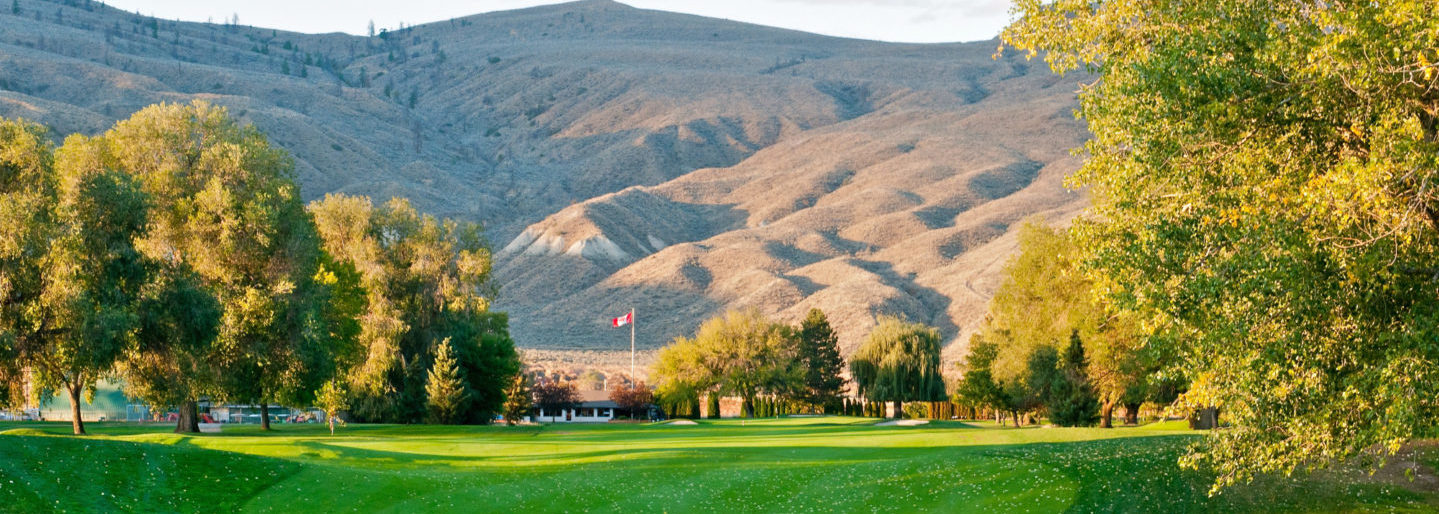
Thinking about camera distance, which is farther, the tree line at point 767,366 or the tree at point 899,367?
the tree line at point 767,366

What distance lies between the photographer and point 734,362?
93.8 metres

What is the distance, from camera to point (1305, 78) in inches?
630

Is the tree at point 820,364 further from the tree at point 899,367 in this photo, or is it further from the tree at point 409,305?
the tree at point 409,305

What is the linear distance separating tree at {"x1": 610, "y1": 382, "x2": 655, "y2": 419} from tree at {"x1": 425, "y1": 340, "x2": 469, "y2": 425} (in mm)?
45342

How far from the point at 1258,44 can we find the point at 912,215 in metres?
181

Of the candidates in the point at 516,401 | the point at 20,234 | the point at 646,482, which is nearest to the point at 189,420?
the point at 20,234

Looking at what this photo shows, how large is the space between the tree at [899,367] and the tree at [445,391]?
1502 inches

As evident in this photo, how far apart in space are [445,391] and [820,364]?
1958 inches

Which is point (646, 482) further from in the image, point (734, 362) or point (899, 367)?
point (734, 362)

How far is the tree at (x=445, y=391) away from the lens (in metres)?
63.0

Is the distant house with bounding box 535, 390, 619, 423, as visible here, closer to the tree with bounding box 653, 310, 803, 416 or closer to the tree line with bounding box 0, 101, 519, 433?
the tree with bounding box 653, 310, 803, 416

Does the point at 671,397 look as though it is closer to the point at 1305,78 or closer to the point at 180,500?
the point at 180,500

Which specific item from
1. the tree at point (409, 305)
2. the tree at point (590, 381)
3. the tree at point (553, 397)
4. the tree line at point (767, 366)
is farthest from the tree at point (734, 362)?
the tree at point (590, 381)

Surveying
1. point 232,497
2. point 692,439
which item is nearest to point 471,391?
point 692,439
